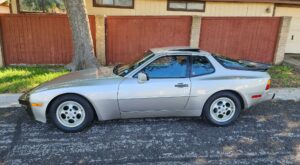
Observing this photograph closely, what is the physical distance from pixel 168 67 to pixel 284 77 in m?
5.11

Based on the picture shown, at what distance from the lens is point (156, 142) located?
11.7 feet

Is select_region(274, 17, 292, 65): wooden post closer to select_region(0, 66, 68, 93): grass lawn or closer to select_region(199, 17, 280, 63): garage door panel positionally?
select_region(199, 17, 280, 63): garage door panel

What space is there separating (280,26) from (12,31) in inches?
367

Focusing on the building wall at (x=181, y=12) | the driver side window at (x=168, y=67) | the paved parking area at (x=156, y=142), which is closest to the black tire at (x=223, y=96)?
the paved parking area at (x=156, y=142)

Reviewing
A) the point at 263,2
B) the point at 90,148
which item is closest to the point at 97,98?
the point at 90,148

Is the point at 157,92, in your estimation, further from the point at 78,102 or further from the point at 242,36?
the point at 242,36

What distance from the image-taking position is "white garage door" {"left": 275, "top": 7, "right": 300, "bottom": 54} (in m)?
10.9

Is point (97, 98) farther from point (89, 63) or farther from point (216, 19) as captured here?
point (216, 19)

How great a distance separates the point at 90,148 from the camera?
11.2 ft

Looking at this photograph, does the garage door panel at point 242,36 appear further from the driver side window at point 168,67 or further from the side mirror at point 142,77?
the side mirror at point 142,77

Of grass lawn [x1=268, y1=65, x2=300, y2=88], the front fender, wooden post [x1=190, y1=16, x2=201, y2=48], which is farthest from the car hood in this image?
wooden post [x1=190, y1=16, x2=201, y2=48]

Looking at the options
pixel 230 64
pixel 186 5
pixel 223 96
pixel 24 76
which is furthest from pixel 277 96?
pixel 24 76

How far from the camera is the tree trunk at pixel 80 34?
6703 mm

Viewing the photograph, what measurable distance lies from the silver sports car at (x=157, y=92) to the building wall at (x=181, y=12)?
6996 millimetres
